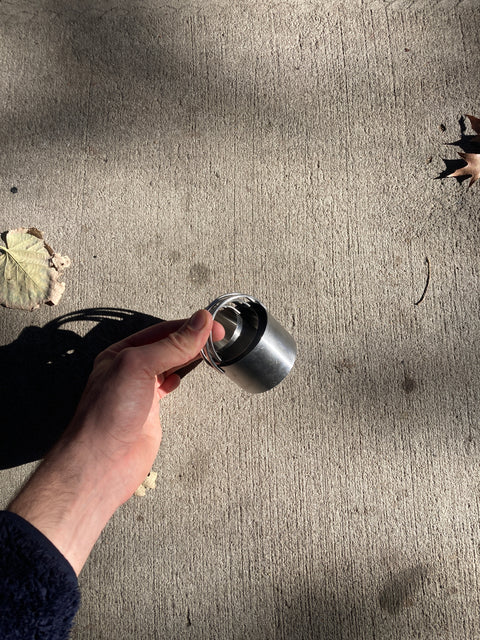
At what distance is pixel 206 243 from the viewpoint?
2285mm

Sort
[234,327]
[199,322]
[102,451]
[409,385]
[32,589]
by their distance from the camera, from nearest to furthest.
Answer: [32,589]
[199,322]
[102,451]
[234,327]
[409,385]

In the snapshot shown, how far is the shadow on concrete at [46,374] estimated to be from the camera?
2.17 meters

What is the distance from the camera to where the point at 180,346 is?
1.73 meters

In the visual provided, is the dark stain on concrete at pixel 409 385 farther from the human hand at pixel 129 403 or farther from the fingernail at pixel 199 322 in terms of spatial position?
the fingernail at pixel 199 322

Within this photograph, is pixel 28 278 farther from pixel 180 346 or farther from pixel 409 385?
pixel 409 385

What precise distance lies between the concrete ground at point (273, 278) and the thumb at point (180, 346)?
18.0 inches

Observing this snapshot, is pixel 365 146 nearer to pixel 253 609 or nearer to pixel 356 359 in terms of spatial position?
pixel 356 359

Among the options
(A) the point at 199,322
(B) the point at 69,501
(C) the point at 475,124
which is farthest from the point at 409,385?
(B) the point at 69,501

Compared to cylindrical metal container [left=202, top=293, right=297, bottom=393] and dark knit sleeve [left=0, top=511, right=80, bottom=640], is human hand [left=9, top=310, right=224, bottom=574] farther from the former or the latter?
dark knit sleeve [left=0, top=511, right=80, bottom=640]

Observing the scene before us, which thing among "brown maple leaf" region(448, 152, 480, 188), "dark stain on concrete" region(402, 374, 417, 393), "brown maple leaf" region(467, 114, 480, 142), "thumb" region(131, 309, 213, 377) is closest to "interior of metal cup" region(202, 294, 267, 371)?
"thumb" region(131, 309, 213, 377)

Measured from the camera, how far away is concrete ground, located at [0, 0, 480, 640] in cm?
205

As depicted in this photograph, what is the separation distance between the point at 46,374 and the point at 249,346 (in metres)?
0.99

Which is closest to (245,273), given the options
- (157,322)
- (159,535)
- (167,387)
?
(157,322)

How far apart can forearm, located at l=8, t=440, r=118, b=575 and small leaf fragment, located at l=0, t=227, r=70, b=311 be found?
0.71m
